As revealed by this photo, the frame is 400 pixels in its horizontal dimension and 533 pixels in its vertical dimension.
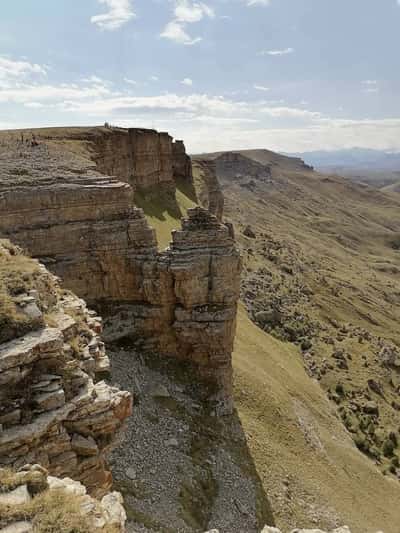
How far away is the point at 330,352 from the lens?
58656 mm

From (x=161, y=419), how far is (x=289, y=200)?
16805cm

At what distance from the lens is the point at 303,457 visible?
31.2 meters

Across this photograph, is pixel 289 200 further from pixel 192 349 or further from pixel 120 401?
pixel 120 401

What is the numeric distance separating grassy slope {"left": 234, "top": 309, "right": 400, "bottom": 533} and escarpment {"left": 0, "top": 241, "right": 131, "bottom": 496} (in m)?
17.4

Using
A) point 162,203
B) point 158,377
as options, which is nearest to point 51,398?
point 158,377

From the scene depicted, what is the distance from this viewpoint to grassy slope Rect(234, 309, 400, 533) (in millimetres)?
27094

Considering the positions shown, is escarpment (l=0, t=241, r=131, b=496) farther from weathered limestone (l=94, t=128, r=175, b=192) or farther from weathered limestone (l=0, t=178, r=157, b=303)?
weathered limestone (l=94, t=128, r=175, b=192)

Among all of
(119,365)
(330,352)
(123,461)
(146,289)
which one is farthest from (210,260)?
(330,352)

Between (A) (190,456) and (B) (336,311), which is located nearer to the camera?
(A) (190,456)

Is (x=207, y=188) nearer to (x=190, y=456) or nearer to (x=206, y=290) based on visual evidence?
(x=206, y=290)

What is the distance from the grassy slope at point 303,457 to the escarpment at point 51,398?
17.4 m

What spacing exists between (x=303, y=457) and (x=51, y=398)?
24943 mm

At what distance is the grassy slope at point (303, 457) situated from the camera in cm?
2709

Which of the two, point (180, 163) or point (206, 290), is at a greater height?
point (180, 163)
